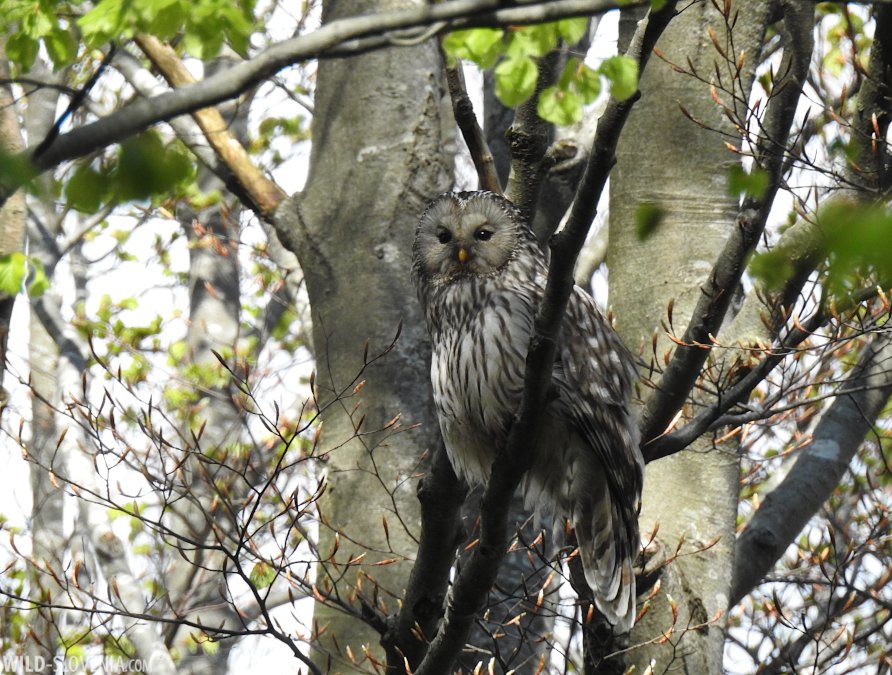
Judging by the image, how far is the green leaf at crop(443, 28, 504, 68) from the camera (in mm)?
2393

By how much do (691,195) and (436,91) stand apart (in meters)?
1.55

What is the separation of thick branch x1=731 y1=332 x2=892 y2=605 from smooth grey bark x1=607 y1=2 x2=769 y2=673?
0.37 m

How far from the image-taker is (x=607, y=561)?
14.3 ft

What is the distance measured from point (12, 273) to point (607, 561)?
8.31 feet

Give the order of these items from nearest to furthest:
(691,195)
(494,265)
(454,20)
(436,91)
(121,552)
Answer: (454,20)
(494,265)
(691,195)
(436,91)
(121,552)

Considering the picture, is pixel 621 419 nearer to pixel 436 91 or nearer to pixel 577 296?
pixel 577 296

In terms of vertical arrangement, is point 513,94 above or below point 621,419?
below

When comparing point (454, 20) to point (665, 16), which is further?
point (665, 16)

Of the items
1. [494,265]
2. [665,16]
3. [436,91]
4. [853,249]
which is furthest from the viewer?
[436,91]

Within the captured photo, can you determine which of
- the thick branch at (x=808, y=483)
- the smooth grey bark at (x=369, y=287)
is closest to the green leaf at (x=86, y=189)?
the smooth grey bark at (x=369, y=287)

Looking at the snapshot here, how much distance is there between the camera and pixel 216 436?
9570 mm

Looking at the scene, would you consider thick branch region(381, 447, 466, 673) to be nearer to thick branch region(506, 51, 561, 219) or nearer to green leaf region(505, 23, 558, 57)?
thick branch region(506, 51, 561, 219)

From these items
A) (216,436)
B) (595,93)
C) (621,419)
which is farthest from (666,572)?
(216,436)

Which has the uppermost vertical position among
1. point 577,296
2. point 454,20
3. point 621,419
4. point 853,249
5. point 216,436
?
point 216,436
